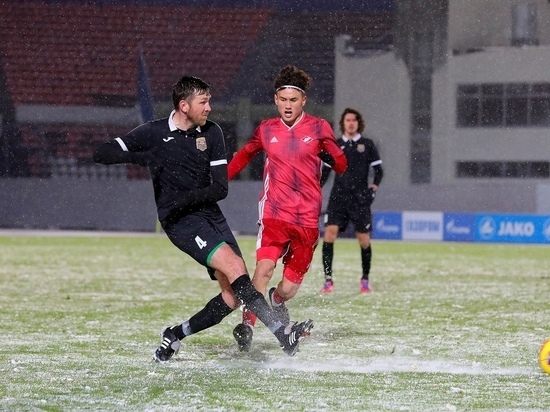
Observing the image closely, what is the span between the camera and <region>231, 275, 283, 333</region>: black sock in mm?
6355

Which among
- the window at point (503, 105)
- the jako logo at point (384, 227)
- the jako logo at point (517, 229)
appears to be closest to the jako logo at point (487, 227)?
the jako logo at point (517, 229)

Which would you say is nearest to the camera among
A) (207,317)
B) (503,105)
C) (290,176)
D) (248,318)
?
(207,317)

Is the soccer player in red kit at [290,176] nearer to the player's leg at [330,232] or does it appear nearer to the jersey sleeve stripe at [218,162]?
the jersey sleeve stripe at [218,162]

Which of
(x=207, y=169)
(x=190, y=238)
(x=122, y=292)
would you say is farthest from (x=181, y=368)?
(x=122, y=292)

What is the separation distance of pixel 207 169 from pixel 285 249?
118cm

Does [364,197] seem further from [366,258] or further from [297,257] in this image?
[297,257]

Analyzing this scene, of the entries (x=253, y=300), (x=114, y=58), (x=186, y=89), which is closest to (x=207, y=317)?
(x=253, y=300)

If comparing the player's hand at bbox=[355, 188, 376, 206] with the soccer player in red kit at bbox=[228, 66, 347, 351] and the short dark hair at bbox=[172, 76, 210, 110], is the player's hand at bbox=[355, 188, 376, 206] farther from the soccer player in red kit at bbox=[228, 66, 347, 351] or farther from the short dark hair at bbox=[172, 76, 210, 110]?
the short dark hair at bbox=[172, 76, 210, 110]

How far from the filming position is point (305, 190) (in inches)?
288

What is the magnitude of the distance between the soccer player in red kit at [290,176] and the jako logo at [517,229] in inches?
686

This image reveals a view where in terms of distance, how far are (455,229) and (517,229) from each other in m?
1.44

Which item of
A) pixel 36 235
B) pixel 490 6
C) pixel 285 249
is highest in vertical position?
pixel 490 6

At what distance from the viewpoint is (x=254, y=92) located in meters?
27.7

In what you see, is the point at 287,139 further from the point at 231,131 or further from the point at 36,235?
the point at 231,131
